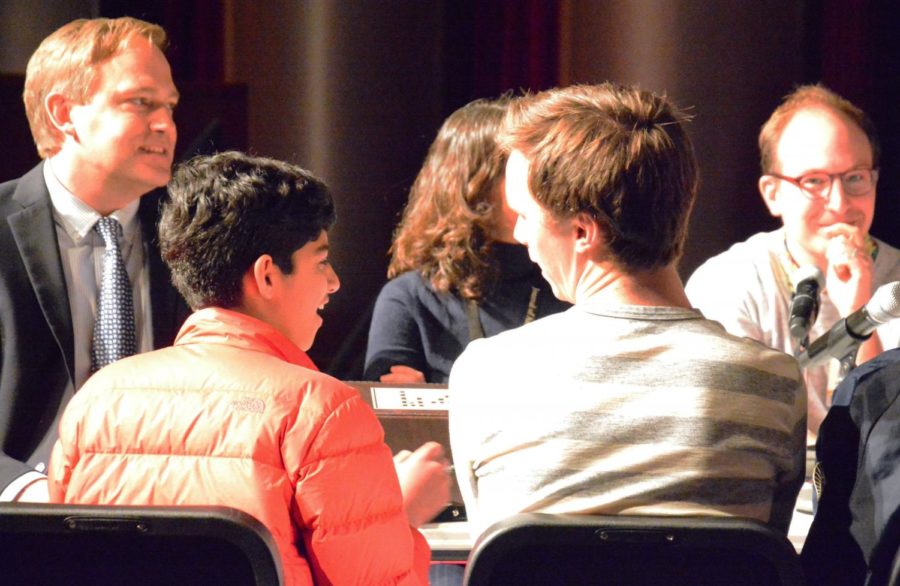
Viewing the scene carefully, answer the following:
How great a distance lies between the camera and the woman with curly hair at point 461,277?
2881 mm

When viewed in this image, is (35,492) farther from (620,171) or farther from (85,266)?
(620,171)

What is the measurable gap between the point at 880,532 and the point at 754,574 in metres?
0.15

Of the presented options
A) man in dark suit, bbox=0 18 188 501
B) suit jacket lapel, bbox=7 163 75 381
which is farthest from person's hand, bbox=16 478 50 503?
suit jacket lapel, bbox=7 163 75 381

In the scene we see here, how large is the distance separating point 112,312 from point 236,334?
96cm

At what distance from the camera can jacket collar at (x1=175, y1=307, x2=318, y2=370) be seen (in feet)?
5.38

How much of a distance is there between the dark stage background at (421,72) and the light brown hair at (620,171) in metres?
2.03

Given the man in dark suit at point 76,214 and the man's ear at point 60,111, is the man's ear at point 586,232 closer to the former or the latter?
the man in dark suit at point 76,214

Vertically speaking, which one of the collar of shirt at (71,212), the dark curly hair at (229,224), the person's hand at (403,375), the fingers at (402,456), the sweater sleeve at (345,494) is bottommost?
the person's hand at (403,375)

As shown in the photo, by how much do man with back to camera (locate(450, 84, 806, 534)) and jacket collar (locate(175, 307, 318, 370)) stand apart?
0.26m

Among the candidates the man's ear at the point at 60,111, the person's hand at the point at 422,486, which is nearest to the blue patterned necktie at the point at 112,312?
the man's ear at the point at 60,111

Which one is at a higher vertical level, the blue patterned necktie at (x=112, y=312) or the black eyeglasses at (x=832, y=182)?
the black eyeglasses at (x=832, y=182)

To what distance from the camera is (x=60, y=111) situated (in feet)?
8.75

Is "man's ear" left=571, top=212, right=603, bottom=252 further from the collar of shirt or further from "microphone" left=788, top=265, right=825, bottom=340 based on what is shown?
the collar of shirt

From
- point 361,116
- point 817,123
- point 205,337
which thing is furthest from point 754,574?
point 361,116
